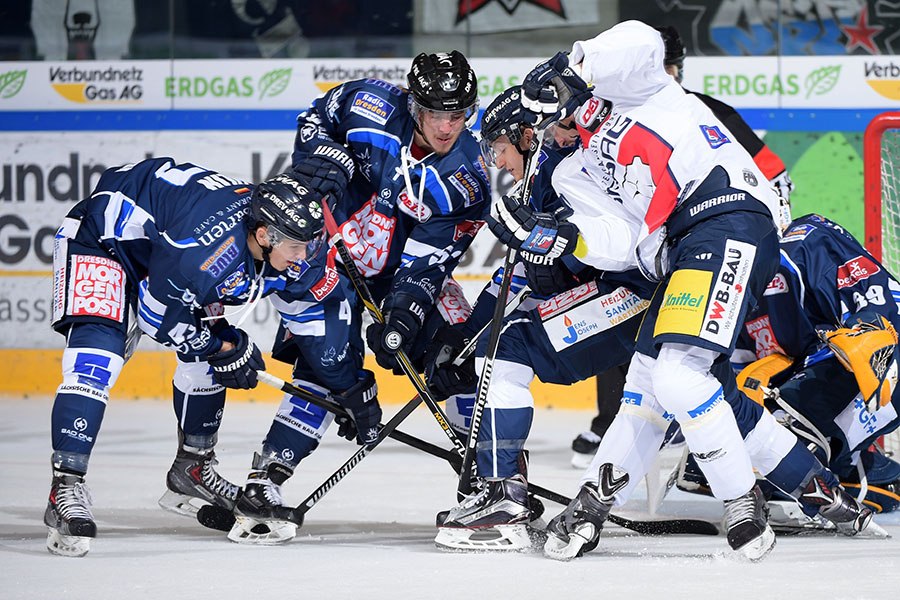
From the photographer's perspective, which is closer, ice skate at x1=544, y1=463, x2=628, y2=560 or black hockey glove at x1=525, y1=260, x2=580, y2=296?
ice skate at x1=544, y1=463, x2=628, y2=560

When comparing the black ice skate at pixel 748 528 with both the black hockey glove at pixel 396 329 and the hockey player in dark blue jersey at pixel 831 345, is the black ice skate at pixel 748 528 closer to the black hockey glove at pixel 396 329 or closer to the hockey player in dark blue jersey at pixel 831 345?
the hockey player in dark blue jersey at pixel 831 345

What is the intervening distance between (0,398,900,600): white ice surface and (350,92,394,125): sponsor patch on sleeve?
1.10 meters

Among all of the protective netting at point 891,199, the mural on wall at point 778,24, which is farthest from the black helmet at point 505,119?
the mural on wall at point 778,24

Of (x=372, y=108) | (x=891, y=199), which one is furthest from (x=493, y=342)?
(x=891, y=199)

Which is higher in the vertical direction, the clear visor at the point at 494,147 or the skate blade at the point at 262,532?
the clear visor at the point at 494,147

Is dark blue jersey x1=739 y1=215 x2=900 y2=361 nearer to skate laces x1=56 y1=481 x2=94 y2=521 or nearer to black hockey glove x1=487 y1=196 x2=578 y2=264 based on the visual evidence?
black hockey glove x1=487 y1=196 x2=578 y2=264

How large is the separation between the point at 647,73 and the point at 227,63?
3.67 meters

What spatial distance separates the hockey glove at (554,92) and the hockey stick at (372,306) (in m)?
0.69

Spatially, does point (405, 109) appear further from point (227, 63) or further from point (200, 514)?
point (227, 63)

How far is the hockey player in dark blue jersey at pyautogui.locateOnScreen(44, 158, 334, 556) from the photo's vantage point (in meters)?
2.96

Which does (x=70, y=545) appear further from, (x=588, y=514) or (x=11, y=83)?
(x=11, y=83)

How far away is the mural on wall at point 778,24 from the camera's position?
5879 millimetres

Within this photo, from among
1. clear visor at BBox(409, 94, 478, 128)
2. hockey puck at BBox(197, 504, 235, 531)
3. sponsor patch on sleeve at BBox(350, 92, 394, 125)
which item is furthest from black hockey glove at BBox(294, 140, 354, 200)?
hockey puck at BBox(197, 504, 235, 531)

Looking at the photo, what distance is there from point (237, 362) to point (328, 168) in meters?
0.55
